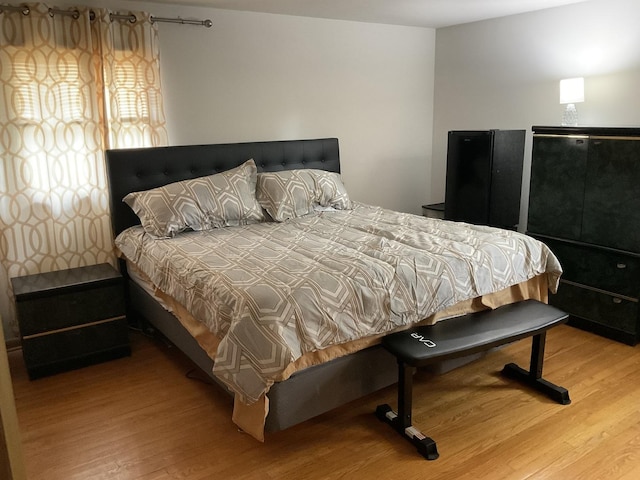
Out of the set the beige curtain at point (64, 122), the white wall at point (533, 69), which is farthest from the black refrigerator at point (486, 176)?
the beige curtain at point (64, 122)

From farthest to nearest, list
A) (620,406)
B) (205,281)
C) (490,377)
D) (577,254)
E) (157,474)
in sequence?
(577,254) < (490,377) < (620,406) < (205,281) < (157,474)

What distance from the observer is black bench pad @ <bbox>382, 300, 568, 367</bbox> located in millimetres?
2199

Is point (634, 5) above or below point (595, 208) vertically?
above

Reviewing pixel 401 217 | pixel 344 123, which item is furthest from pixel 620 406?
pixel 344 123

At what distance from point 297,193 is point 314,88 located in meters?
1.12

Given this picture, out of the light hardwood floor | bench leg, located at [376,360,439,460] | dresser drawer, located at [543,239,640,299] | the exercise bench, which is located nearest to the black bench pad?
the exercise bench

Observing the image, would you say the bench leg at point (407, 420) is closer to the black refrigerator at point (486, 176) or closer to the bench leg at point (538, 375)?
the bench leg at point (538, 375)

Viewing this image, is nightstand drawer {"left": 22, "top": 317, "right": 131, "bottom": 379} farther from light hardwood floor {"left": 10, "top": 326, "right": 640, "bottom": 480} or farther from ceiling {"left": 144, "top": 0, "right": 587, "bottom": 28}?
ceiling {"left": 144, "top": 0, "right": 587, "bottom": 28}

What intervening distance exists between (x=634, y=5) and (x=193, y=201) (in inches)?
123

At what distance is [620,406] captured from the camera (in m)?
2.56

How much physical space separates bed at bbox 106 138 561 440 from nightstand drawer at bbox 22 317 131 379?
236 mm

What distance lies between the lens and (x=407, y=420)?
2.32 m

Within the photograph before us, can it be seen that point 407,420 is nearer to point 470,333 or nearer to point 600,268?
point 470,333

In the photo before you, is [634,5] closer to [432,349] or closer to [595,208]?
[595,208]
